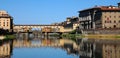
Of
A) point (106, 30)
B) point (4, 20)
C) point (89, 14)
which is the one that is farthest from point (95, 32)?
point (4, 20)

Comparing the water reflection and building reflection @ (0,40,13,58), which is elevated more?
building reflection @ (0,40,13,58)

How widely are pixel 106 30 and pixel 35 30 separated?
297 ft

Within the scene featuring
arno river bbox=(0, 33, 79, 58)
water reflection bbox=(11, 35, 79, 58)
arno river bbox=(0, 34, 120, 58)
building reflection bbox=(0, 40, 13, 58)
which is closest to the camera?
building reflection bbox=(0, 40, 13, 58)

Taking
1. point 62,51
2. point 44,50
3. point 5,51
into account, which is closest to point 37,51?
point 44,50

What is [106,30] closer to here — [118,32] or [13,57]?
[118,32]

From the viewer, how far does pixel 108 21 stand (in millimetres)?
118000

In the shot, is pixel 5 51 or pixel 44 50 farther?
pixel 44 50

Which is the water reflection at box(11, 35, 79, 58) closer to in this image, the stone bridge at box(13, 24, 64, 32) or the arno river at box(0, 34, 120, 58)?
the arno river at box(0, 34, 120, 58)

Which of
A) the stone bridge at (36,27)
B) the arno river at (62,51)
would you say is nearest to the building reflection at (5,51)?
the arno river at (62,51)

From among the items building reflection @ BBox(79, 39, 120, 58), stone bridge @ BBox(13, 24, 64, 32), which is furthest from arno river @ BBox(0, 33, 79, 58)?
stone bridge @ BBox(13, 24, 64, 32)

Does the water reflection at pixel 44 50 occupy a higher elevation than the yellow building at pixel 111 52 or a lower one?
lower

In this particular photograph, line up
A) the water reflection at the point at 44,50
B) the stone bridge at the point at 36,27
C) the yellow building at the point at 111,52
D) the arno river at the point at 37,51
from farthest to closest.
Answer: the stone bridge at the point at 36,27 < the water reflection at the point at 44,50 < the arno river at the point at 37,51 < the yellow building at the point at 111,52

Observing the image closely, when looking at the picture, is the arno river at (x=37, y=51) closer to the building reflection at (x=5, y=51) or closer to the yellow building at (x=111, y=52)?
the building reflection at (x=5, y=51)

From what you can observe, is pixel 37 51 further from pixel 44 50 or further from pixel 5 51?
pixel 5 51
